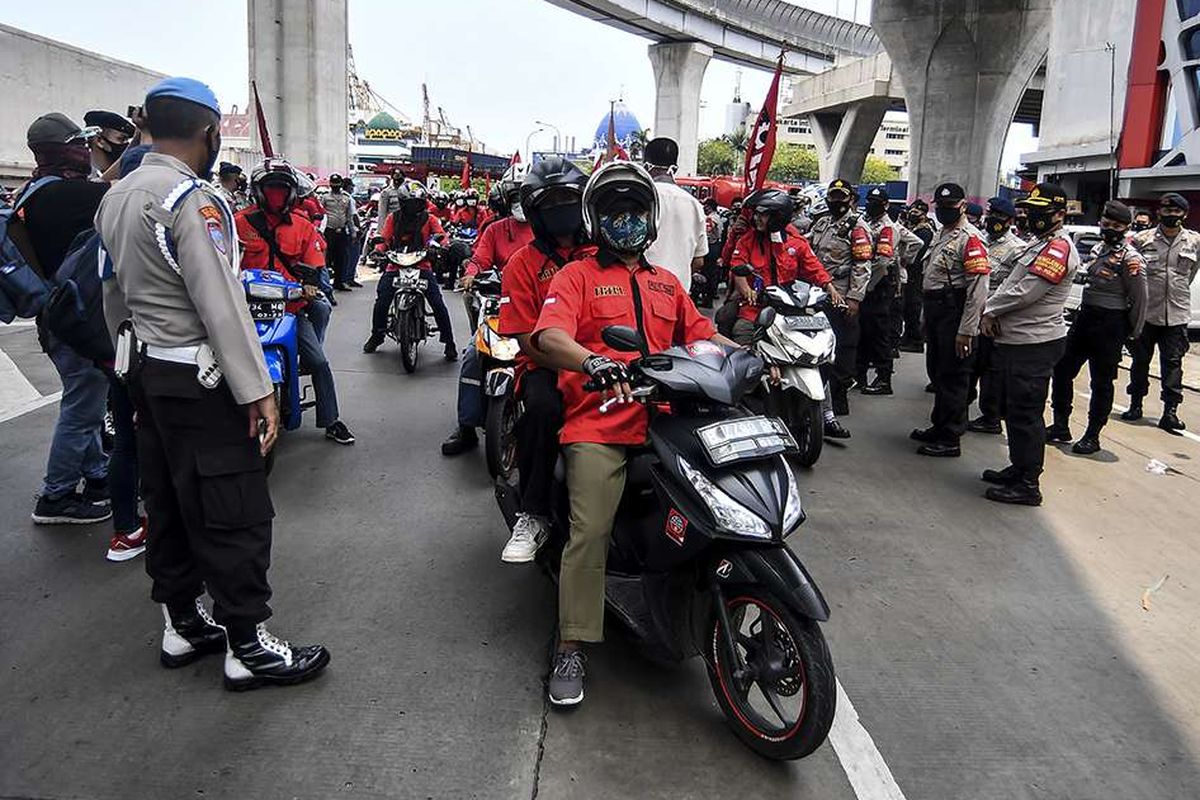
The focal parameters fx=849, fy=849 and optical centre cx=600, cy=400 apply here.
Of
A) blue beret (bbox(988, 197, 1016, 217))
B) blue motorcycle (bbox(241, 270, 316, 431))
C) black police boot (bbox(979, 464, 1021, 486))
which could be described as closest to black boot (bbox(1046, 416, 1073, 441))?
black police boot (bbox(979, 464, 1021, 486))

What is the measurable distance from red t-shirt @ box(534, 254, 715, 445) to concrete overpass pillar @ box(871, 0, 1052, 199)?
25.6 meters

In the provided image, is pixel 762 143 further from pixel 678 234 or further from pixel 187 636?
pixel 187 636

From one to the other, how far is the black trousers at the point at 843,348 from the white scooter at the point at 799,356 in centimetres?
143

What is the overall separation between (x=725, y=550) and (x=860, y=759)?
836 mm

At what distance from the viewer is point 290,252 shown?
6.22 meters

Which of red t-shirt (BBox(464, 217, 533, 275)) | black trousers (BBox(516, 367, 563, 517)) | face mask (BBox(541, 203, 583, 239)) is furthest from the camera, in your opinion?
red t-shirt (BBox(464, 217, 533, 275))

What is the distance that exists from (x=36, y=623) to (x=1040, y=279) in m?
5.69

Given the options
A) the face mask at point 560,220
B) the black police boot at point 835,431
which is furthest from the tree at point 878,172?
the face mask at point 560,220

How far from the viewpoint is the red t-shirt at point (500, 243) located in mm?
6312

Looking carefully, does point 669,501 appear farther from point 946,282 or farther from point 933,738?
point 946,282

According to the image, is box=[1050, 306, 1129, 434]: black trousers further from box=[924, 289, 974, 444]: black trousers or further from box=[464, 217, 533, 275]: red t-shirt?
box=[464, 217, 533, 275]: red t-shirt

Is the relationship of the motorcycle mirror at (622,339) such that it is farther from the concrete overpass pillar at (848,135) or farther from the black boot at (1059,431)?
the concrete overpass pillar at (848,135)

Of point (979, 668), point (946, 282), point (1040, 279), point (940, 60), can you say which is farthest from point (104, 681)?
point (940, 60)

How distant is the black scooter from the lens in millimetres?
2623
